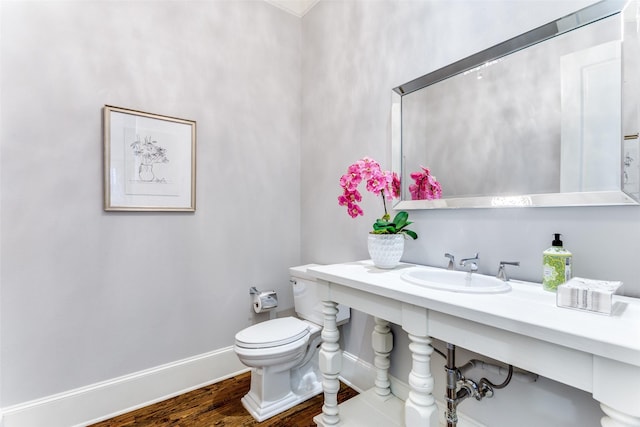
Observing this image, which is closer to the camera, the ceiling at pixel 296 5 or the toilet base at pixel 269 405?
the toilet base at pixel 269 405

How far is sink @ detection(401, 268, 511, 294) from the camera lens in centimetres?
101

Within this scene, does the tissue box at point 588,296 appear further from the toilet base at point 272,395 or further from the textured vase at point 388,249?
the toilet base at point 272,395

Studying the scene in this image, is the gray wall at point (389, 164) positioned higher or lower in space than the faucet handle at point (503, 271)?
higher

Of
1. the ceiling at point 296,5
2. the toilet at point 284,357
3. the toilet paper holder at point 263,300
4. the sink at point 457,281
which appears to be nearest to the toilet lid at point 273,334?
the toilet at point 284,357

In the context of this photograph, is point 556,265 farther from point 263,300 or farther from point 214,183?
point 214,183

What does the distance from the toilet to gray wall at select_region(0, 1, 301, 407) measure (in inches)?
17.8

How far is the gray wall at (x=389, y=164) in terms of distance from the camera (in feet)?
3.42

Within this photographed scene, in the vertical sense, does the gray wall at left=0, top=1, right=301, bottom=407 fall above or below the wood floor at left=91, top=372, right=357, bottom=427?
above

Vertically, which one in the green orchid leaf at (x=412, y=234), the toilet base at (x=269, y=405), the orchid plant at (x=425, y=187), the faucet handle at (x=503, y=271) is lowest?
the toilet base at (x=269, y=405)

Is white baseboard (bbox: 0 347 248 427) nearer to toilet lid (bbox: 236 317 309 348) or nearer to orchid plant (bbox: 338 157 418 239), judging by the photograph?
toilet lid (bbox: 236 317 309 348)

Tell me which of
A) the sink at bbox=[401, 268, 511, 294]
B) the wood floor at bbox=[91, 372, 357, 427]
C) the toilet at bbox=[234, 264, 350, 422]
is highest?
the sink at bbox=[401, 268, 511, 294]

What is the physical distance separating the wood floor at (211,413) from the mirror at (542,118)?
1284mm

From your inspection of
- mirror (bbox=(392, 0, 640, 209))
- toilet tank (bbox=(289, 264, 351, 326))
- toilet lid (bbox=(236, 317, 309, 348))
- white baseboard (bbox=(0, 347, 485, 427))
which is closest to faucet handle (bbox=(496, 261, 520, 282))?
mirror (bbox=(392, 0, 640, 209))

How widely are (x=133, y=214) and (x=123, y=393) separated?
101 cm
